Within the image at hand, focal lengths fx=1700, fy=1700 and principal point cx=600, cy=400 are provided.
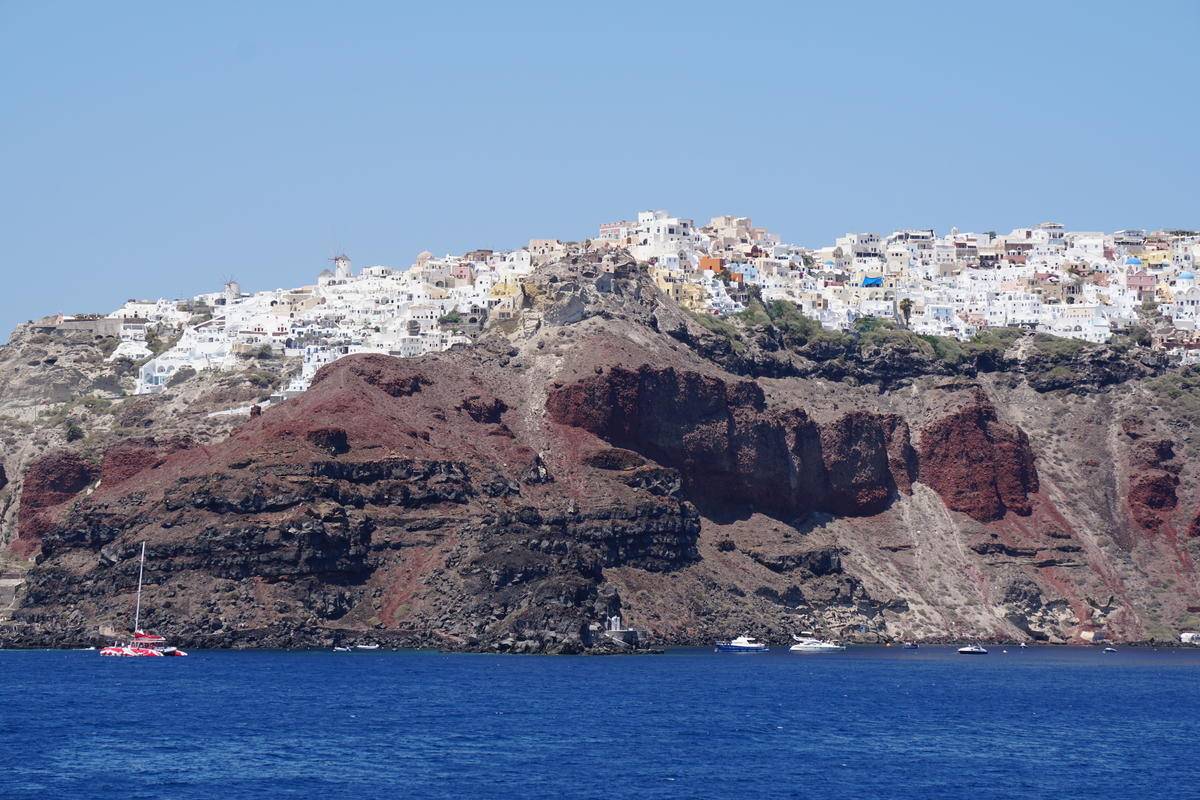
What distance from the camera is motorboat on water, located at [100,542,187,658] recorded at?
429 ft

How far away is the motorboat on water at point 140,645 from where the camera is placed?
13088 centimetres

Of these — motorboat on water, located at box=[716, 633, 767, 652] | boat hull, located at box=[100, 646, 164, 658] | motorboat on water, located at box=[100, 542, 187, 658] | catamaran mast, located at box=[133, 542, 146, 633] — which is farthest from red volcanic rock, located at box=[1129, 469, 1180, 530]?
boat hull, located at box=[100, 646, 164, 658]

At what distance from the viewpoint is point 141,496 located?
473 ft

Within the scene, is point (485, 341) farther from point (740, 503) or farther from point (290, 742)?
point (290, 742)

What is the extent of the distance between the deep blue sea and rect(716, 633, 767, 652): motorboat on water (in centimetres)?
730

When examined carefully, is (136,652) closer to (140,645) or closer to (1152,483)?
(140,645)

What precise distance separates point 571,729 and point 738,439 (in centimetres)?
7688

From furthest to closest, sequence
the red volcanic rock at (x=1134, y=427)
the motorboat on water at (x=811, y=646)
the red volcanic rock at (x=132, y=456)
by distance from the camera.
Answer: the red volcanic rock at (x=1134, y=427) < the red volcanic rock at (x=132, y=456) < the motorboat on water at (x=811, y=646)

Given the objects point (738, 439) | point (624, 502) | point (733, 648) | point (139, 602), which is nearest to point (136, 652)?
point (139, 602)

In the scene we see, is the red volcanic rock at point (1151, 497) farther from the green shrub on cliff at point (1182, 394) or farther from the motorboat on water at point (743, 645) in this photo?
the motorboat on water at point (743, 645)

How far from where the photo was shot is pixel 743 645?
148 m

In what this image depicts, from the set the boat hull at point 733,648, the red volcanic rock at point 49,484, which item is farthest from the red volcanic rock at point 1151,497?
the red volcanic rock at point 49,484

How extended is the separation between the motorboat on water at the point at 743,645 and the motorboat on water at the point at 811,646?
3853mm

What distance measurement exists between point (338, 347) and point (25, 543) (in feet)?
144
